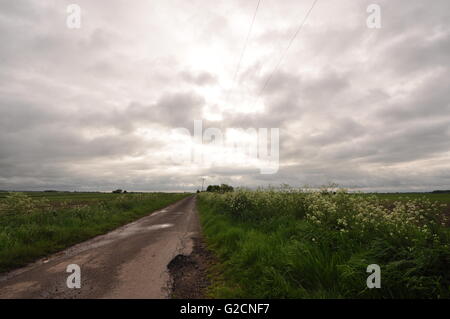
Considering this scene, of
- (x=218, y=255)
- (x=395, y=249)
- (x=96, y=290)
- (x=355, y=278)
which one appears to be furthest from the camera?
(x=218, y=255)

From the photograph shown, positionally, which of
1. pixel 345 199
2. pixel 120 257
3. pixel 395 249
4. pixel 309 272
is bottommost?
pixel 120 257

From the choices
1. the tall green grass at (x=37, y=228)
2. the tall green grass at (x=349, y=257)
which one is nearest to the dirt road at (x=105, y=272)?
the tall green grass at (x=37, y=228)

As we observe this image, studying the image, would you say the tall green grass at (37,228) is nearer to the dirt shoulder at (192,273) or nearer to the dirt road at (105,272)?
the dirt road at (105,272)

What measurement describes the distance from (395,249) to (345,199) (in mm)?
2988

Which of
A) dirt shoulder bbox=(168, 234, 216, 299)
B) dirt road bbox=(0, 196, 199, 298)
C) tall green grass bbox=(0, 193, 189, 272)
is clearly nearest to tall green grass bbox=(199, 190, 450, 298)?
dirt shoulder bbox=(168, 234, 216, 299)

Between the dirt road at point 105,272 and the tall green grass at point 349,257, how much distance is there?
1797mm

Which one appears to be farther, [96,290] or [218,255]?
[218,255]

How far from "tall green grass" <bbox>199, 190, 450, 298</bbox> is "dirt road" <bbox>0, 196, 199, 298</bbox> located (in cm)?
180

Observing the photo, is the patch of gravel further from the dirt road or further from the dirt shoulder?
the dirt road

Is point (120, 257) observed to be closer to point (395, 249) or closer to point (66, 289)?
point (66, 289)

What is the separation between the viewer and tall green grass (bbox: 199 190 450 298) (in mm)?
3842

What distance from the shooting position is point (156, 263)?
7.17 m
